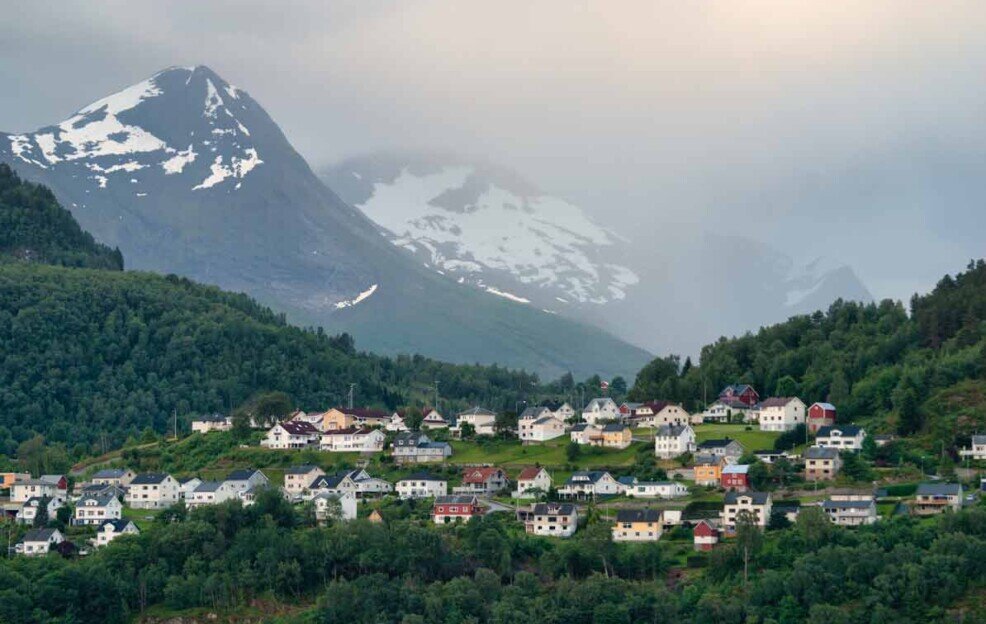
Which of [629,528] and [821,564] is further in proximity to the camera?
[629,528]

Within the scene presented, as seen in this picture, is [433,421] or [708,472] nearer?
[708,472]

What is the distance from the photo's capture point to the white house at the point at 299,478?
379 ft

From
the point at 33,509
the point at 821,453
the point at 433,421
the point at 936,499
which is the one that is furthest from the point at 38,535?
the point at 936,499

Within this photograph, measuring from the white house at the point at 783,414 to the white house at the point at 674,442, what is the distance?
5792 mm

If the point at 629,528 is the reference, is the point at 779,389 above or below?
above

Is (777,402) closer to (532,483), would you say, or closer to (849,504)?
(532,483)

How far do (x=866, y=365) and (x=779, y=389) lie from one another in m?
5.52

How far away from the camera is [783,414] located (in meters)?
121

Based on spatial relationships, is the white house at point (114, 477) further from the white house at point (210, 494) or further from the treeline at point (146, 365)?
the treeline at point (146, 365)

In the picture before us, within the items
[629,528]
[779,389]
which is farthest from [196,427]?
[629,528]

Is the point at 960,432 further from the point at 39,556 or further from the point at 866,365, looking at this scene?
the point at 39,556

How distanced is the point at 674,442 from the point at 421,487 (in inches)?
561

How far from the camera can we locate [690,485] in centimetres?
10900

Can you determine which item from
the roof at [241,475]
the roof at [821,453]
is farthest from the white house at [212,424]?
the roof at [821,453]
